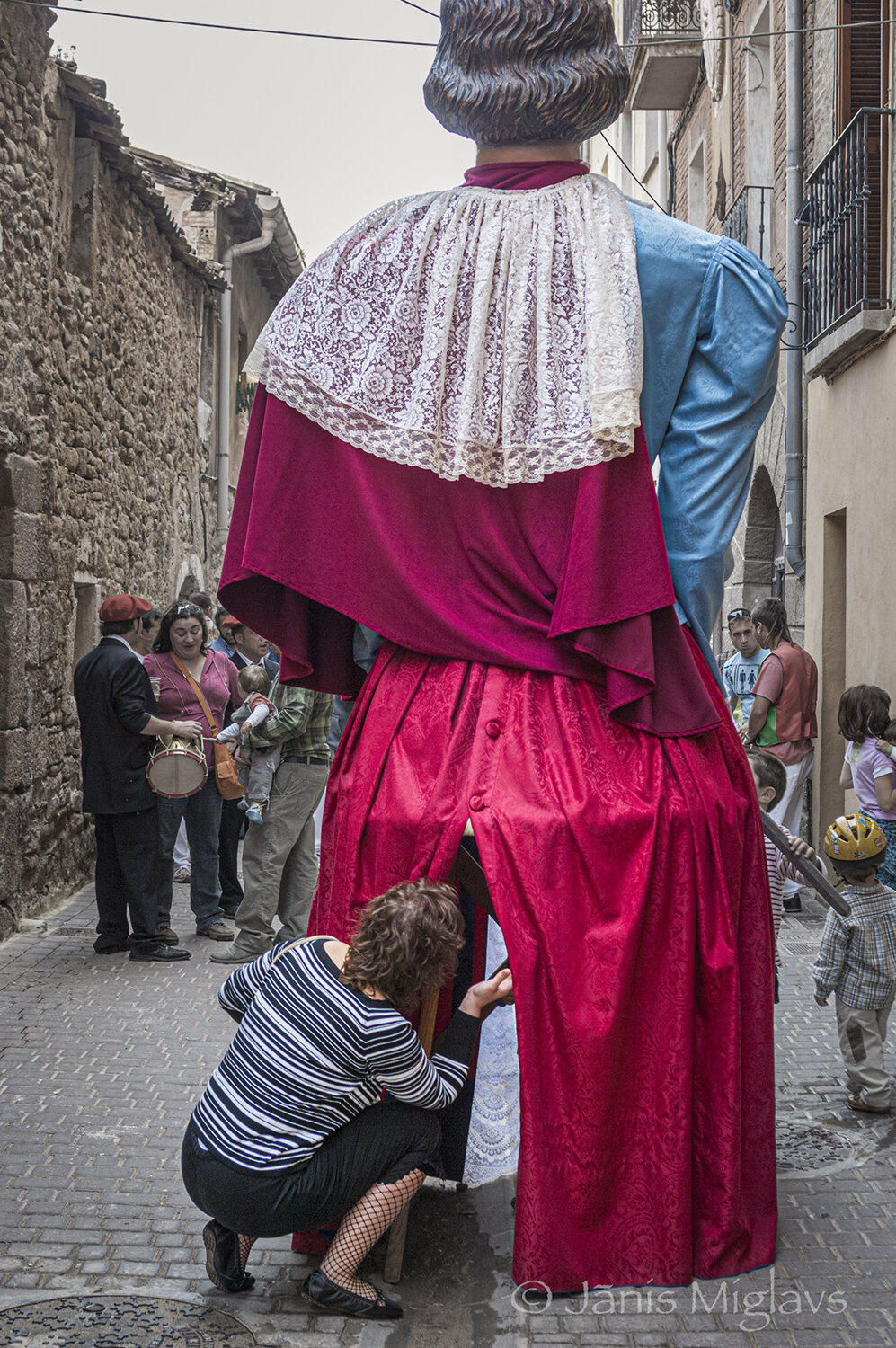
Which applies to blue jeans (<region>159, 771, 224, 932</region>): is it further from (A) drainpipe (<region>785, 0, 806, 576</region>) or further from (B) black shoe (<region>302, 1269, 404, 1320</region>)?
(A) drainpipe (<region>785, 0, 806, 576</region>)

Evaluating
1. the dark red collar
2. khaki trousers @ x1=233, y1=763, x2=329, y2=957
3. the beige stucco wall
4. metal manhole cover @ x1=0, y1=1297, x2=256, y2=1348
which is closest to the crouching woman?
metal manhole cover @ x1=0, y1=1297, x2=256, y2=1348

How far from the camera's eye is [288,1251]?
3.49m

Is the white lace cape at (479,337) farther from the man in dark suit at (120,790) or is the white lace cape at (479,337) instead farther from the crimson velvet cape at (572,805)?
the man in dark suit at (120,790)

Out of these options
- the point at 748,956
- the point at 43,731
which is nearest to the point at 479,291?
the point at 748,956

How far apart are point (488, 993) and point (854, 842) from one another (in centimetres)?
199

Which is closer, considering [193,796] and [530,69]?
[530,69]

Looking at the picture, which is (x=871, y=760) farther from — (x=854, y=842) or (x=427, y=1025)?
(x=427, y=1025)

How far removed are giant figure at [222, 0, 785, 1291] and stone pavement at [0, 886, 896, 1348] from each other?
12 cm

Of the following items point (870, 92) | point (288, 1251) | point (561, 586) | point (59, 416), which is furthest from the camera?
point (870, 92)

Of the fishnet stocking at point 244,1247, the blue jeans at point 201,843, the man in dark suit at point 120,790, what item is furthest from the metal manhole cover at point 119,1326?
the blue jeans at point 201,843

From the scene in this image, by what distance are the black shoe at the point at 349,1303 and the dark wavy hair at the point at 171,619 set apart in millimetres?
4983

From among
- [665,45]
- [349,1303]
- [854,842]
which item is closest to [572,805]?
[349,1303]

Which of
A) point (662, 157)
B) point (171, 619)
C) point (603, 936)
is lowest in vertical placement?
point (603, 936)

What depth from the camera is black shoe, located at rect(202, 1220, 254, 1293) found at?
Result: 3.22m
